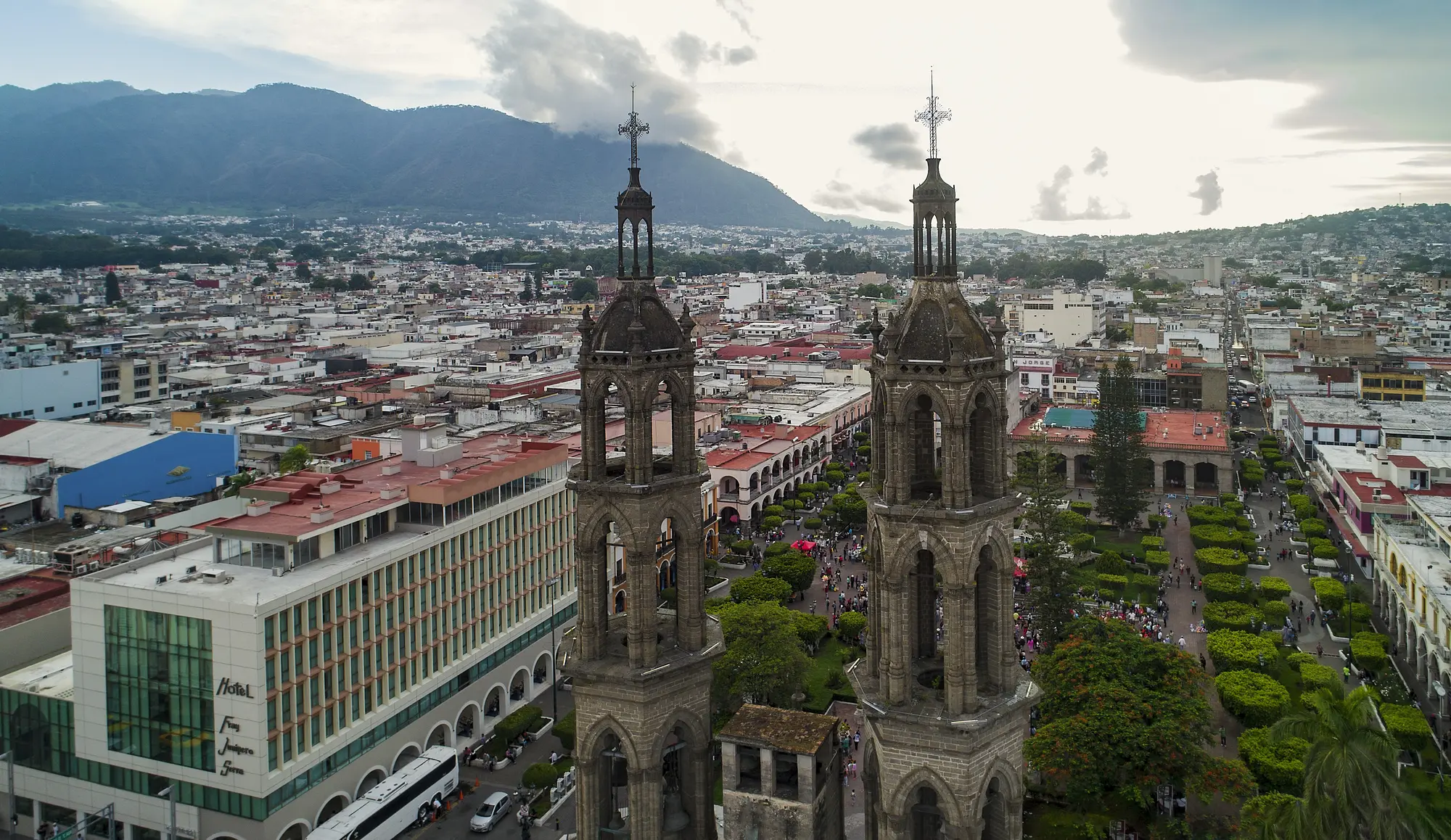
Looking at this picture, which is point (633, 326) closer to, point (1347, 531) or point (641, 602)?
point (641, 602)

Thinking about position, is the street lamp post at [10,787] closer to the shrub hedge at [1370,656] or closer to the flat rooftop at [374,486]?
the flat rooftop at [374,486]

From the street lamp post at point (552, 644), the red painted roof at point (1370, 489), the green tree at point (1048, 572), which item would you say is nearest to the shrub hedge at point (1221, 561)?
the red painted roof at point (1370, 489)

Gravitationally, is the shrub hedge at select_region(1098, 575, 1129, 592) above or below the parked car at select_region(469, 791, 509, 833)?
above

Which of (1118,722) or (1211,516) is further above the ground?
(1211,516)

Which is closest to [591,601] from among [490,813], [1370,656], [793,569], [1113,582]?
[490,813]

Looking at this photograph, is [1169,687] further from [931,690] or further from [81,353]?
[81,353]

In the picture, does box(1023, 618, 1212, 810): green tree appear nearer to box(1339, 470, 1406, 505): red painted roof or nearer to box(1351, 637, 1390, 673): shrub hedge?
box(1351, 637, 1390, 673): shrub hedge

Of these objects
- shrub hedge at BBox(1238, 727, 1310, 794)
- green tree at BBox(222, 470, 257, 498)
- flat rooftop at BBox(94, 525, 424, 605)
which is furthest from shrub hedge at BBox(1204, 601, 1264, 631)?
green tree at BBox(222, 470, 257, 498)
